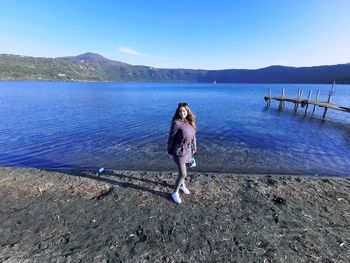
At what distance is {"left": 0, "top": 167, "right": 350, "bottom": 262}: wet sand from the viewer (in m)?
5.25

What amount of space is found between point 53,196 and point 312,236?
25.1ft

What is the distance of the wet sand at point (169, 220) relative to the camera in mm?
5254

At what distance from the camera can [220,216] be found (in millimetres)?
6789

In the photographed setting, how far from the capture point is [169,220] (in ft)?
21.5

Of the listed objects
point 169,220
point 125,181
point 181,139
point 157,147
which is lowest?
point 157,147

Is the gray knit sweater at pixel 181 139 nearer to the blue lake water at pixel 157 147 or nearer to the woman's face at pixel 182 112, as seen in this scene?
the woman's face at pixel 182 112

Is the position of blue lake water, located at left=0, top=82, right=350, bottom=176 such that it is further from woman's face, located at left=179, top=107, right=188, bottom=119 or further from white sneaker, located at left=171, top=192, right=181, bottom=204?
woman's face, located at left=179, top=107, right=188, bottom=119

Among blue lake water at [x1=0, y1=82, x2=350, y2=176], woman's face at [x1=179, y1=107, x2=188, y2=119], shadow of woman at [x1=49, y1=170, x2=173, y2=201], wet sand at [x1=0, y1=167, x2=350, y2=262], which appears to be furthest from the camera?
blue lake water at [x1=0, y1=82, x2=350, y2=176]

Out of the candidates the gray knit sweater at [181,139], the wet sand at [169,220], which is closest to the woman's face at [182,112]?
the gray knit sweater at [181,139]

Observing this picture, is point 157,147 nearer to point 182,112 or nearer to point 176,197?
point 176,197

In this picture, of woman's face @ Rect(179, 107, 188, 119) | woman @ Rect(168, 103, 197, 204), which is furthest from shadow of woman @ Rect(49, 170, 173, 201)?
woman's face @ Rect(179, 107, 188, 119)

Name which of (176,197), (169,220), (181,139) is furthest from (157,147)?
(169,220)

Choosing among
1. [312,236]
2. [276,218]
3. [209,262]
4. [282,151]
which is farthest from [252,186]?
[282,151]

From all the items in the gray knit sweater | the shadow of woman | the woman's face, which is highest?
the woman's face
